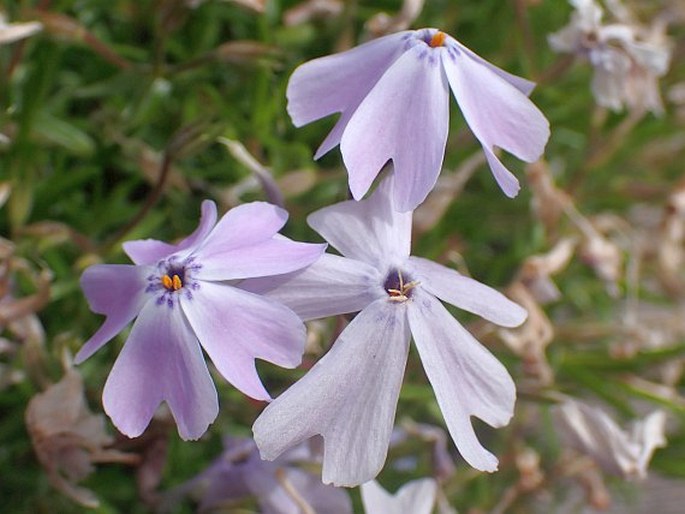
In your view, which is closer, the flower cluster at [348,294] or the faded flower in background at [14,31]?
the flower cluster at [348,294]

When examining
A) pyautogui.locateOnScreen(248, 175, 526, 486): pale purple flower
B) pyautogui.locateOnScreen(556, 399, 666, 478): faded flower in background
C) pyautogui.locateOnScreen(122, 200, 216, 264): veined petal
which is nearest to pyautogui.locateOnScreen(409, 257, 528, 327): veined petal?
pyautogui.locateOnScreen(248, 175, 526, 486): pale purple flower

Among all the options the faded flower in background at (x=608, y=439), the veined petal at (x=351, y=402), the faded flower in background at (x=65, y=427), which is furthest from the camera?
the faded flower in background at (x=608, y=439)

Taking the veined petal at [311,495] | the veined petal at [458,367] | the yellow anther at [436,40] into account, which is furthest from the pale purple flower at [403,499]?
the yellow anther at [436,40]

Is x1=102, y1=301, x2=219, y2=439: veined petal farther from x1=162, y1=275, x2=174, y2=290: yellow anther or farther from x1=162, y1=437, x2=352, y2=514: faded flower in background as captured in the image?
x1=162, y1=437, x2=352, y2=514: faded flower in background

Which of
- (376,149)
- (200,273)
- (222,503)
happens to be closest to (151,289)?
(200,273)

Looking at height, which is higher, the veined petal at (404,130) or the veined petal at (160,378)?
the veined petal at (404,130)

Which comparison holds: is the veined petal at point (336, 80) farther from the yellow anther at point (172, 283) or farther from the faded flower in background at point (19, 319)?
the faded flower in background at point (19, 319)

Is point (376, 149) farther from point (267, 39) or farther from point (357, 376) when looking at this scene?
point (267, 39)
